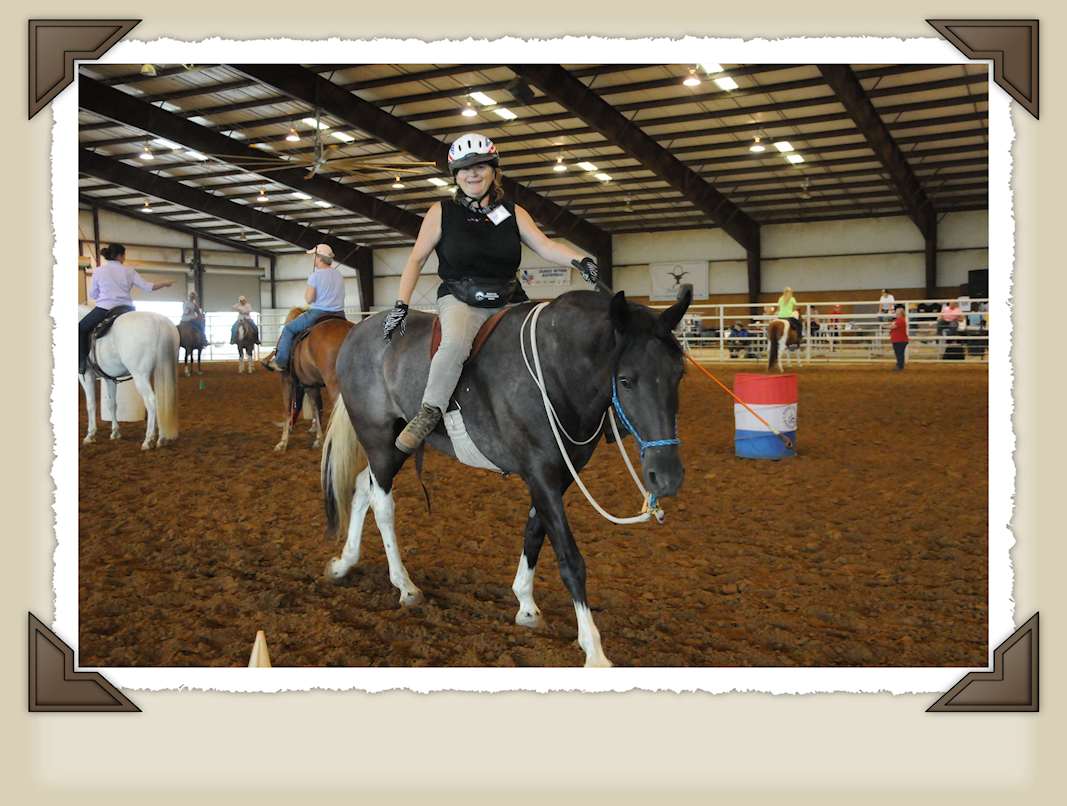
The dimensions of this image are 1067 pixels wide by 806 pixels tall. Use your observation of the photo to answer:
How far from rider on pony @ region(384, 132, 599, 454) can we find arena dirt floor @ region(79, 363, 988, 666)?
93cm

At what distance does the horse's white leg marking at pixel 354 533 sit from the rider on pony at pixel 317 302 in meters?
4.20

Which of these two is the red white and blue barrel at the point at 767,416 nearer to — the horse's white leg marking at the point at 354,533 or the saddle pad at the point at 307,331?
the saddle pad at the point at 307,331

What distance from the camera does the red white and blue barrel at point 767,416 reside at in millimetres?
7746

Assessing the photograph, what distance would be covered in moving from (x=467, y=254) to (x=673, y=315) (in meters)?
1.04

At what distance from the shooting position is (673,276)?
30.8m

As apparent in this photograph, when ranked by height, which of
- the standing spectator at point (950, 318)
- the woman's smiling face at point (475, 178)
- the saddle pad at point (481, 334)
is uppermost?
the standing spectator at point (950, 318)

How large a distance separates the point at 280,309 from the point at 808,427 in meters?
28.0

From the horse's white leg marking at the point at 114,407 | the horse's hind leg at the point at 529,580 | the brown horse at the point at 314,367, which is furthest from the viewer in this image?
the horse's white leg marking at the point at 114,407

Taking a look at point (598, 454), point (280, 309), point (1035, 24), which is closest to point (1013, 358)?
point (1035, 24)

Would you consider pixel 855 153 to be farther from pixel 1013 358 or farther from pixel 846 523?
pixel 1013 358

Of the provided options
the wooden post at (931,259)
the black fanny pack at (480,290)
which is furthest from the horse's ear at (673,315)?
the wooden post at (931,259)

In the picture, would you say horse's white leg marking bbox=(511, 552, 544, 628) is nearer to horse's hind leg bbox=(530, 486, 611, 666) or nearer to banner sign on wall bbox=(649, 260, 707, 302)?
horse's hind leg bbox=(530, 486, 611, 666)

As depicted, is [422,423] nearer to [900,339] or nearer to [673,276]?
[900,339]

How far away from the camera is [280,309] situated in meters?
33.9
